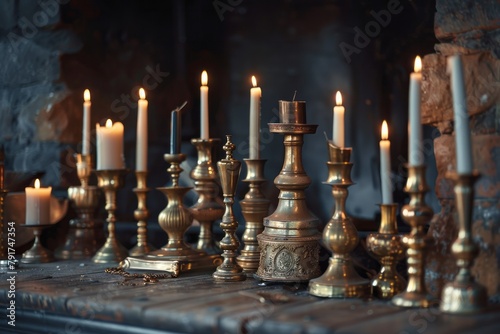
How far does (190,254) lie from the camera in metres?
1.78

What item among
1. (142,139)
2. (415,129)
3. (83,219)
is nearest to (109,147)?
(142,139)

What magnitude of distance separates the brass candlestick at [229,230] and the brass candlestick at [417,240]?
16.1 inches

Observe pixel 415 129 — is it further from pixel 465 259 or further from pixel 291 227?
pixel 291 227

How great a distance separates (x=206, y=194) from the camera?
1889mm

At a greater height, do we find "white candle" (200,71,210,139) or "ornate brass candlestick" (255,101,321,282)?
"white candle" (200,71,210,139)

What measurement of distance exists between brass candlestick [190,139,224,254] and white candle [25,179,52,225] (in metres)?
0.41

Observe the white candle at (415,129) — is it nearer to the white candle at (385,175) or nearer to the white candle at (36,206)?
the white candle at (385,175)

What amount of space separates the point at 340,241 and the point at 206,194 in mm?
526

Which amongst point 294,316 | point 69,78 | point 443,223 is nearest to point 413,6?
point 443,223

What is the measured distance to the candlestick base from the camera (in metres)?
2.04

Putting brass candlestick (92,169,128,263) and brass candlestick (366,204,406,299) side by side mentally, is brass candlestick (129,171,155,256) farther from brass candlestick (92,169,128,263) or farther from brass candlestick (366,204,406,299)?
brass candlestick (366,204,406,299)

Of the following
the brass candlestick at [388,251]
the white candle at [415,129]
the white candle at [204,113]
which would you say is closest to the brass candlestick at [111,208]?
the white candle at [204,113]

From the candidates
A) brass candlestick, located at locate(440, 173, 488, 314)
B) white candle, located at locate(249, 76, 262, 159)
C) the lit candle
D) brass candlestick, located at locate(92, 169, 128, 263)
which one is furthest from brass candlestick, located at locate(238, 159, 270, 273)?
brass candlestick, located at locate(440, 173, 488, 314)

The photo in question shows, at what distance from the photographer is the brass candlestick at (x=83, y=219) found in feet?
7.02
